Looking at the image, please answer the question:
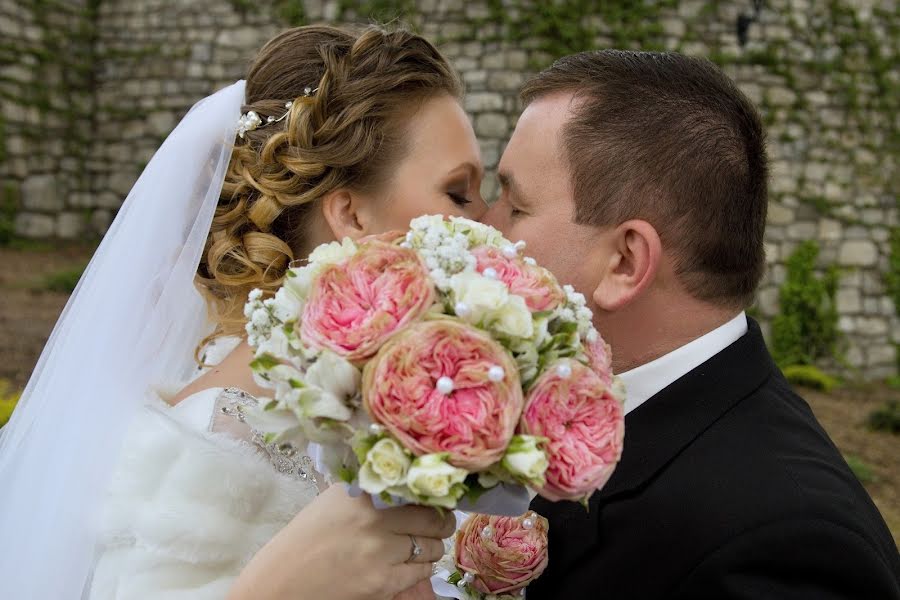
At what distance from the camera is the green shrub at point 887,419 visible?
8828 mm

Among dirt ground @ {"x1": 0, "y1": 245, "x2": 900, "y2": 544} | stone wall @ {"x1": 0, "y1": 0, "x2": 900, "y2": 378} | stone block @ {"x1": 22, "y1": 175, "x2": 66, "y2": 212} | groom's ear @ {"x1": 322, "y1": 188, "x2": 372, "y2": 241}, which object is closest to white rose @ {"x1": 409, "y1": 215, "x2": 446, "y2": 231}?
groom's ear @ {"x1": 322, "y1": 188, "x2": 372, "y2": 241}

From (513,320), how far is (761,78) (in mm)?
11255

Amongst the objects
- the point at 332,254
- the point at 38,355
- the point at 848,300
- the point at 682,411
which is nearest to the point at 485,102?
the point at 848,300

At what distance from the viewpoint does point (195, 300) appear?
314 centimetres

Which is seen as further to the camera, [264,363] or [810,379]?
[810,379]

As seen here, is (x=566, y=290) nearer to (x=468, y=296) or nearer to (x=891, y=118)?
(x=468, y=296)

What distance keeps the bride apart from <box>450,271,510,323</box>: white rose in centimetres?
48

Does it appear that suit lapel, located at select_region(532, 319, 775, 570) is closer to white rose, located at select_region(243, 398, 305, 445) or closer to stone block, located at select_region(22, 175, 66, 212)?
white rose, located at select_region(243, 398, 305, 445)

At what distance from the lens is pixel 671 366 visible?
2449 mm

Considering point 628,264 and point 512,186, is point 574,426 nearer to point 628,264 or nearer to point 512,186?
point 628,264

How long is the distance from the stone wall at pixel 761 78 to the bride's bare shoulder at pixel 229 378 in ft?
30.3

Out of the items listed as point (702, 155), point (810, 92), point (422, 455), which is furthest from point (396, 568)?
point (810, 92)

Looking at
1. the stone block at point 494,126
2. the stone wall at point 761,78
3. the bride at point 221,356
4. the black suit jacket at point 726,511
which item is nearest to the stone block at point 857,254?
the stone wall at point 761,78

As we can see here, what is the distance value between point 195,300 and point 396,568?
1.54 metres
